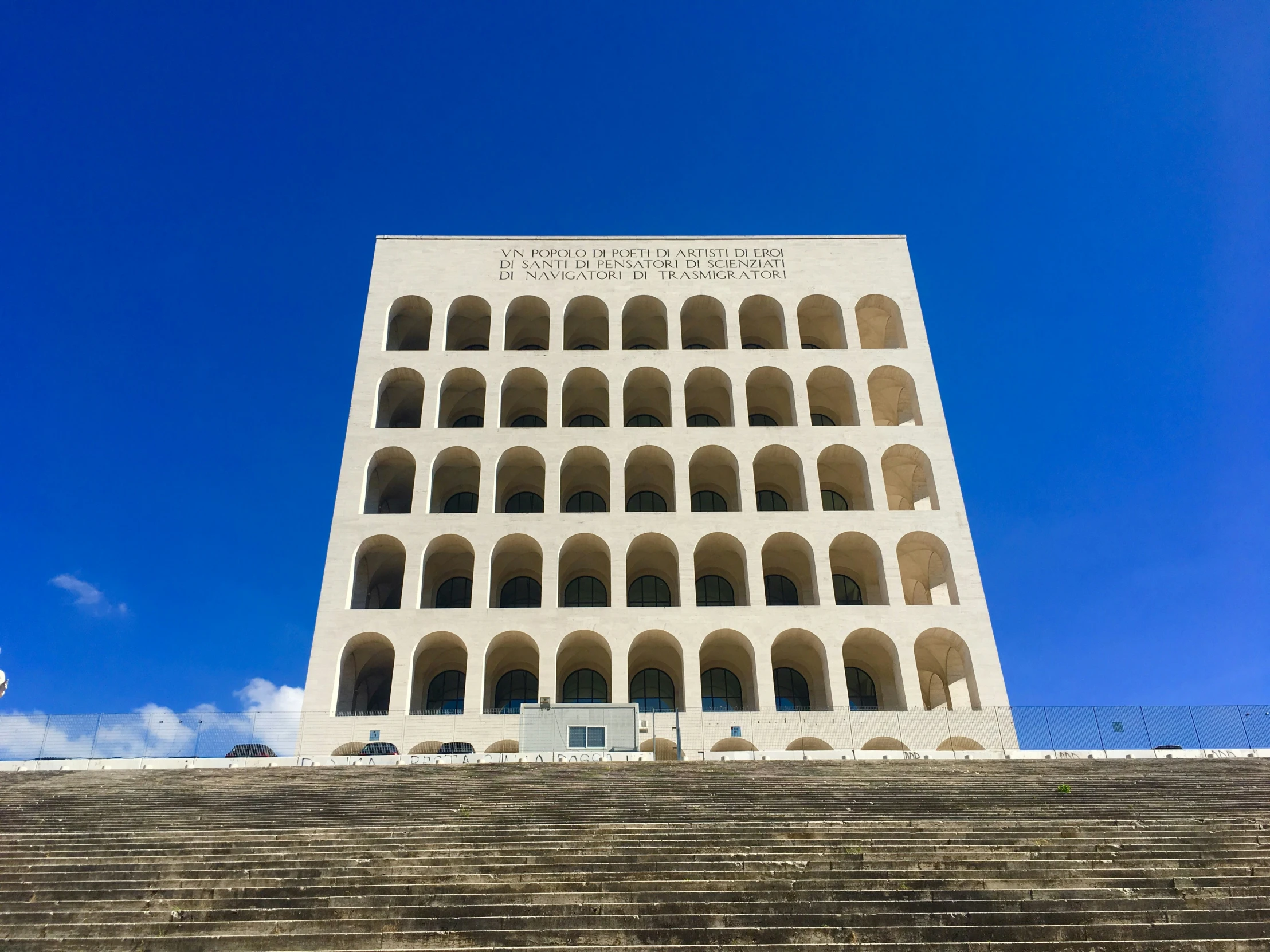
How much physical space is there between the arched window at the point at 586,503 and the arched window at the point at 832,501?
31.5 ft

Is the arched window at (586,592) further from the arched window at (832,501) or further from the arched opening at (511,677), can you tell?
the arched window at (832,501)

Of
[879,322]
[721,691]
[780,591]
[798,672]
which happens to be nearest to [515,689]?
[721,691]

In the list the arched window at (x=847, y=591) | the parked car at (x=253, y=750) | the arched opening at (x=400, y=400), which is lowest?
the parked car at (x=253, y=750)

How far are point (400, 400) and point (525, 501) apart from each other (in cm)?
705

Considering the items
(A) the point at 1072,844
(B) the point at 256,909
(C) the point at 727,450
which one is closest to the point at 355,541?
(C) the point at 727,450

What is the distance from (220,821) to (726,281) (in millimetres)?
30545

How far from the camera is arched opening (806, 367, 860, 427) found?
37938 mm

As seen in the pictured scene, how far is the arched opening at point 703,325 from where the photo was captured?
132 feet

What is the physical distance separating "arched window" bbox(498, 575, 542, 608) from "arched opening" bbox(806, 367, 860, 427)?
13.7 m

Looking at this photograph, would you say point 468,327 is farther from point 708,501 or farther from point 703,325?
point 708,501

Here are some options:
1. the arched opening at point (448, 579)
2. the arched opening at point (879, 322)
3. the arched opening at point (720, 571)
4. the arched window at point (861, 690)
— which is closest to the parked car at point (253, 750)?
the arched opening at point (448, 579)

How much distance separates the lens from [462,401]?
4053 cm

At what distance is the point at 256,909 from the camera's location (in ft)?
35.7

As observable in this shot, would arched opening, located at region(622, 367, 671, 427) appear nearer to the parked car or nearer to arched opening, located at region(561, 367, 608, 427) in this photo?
arched opening, located at region(561, 367, 608, 427)
